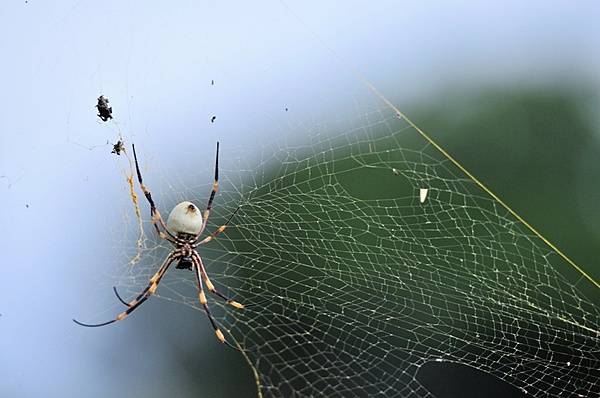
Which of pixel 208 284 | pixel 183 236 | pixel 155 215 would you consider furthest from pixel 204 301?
pixel 155 215

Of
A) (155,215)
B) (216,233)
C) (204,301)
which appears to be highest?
(155,215)

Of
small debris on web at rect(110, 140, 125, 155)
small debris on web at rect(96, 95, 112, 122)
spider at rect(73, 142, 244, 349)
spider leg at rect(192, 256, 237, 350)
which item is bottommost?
spider leg at rect(192, 256, 237, 350)

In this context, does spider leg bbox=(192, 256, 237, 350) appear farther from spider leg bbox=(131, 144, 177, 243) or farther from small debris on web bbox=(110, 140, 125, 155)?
small debris on web bbox=(110, 140, 125, 155)

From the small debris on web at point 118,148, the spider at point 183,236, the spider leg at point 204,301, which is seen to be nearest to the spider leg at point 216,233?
the spider at point 183,236

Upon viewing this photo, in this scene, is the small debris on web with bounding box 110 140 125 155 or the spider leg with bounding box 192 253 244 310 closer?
the small debris on web with bounding box 110 140 125 155

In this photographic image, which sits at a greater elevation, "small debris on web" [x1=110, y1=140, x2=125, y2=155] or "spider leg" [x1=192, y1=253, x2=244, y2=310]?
"small debris on web" [x1=110, y1=140, x2=125, y2=155]

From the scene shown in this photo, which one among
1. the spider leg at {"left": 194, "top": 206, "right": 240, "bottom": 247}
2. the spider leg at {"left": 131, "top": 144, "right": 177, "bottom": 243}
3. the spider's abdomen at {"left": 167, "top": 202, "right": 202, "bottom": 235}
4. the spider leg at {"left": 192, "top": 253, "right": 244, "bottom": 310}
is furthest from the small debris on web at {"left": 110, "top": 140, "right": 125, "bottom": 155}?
the spider leg at {"left": 192, "top": 253, "right": 244, "bottom": 310}

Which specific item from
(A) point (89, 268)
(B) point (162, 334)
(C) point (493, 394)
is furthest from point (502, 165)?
(A) point (89, 268)

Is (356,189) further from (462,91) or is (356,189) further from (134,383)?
(462,91)

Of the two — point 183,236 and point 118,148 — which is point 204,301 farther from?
point 118,148
